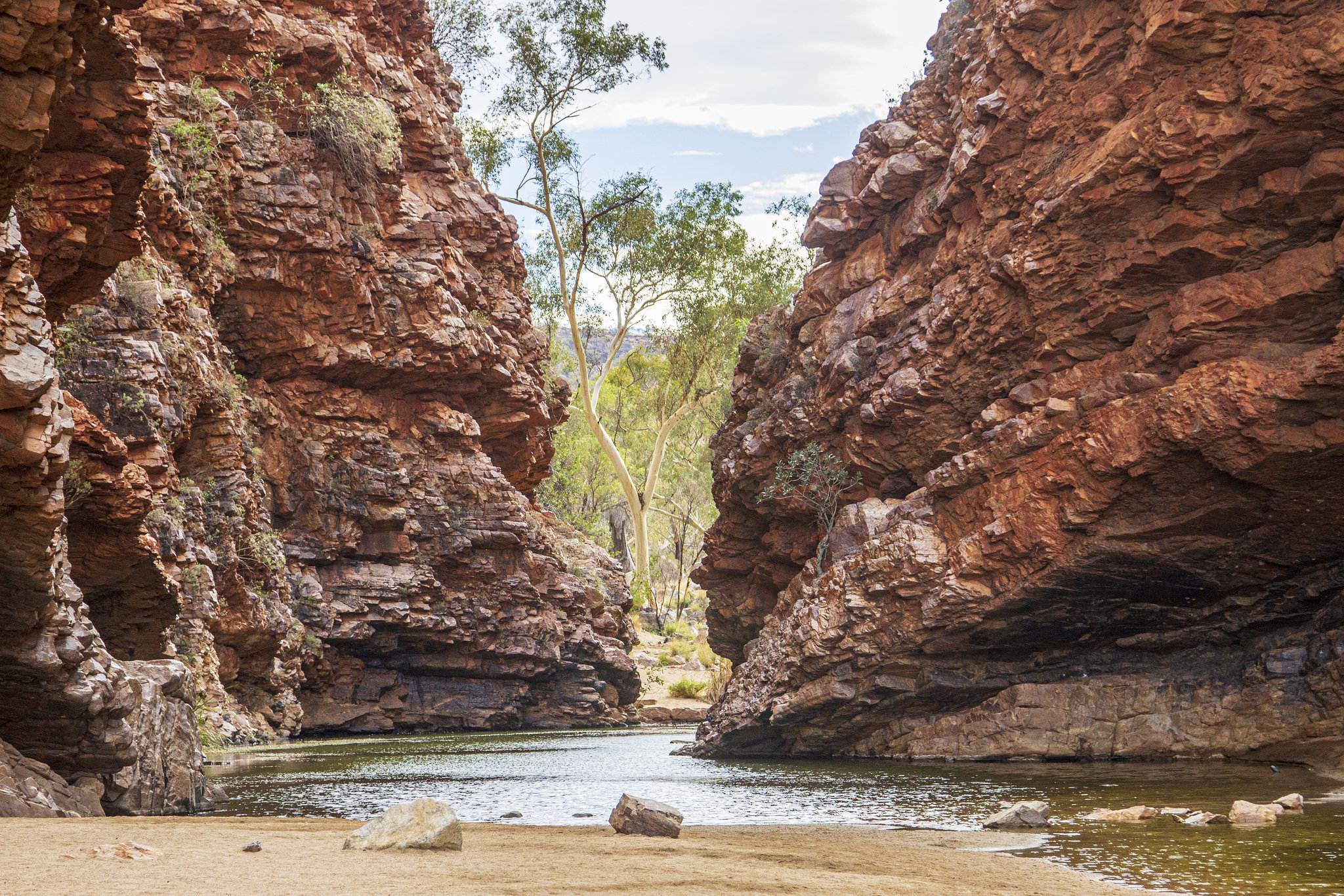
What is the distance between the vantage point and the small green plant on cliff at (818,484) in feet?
82.9

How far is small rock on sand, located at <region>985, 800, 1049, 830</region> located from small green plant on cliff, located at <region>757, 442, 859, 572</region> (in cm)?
1248

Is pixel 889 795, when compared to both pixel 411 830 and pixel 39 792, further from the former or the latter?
pixel 39 792

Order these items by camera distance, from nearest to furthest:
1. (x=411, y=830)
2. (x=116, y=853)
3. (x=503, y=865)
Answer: (x=116, y=853)
(x=503, y=865)
(x=411, y=830)

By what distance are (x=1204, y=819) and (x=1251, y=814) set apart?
49 centimetres

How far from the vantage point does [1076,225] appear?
61.4 ft

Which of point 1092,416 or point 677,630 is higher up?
point 1092,416

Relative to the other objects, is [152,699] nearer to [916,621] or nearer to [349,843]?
[349,843]

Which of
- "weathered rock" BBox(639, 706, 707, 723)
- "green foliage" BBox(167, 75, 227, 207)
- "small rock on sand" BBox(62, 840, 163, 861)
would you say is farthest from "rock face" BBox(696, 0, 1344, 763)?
"green foliage" BBox(167, 75, 227, 207)

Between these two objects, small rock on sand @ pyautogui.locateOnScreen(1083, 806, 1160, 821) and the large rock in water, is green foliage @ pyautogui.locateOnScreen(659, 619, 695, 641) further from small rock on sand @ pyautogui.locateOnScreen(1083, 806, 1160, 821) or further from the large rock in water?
the large rock in water

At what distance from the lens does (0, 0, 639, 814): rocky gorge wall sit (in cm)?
1175

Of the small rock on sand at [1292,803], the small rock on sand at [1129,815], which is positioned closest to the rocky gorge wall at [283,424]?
the small rock on sand at [1129,815]

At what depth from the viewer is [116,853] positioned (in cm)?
667

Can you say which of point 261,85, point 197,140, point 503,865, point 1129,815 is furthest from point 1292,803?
point 261,85

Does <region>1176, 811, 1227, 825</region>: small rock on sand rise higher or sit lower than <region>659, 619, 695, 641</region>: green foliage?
higher
